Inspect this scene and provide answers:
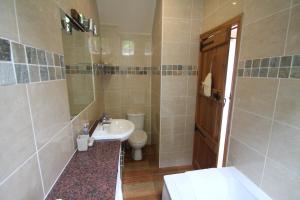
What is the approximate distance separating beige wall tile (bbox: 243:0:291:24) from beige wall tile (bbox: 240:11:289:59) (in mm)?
36

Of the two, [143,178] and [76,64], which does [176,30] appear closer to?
[76,64]

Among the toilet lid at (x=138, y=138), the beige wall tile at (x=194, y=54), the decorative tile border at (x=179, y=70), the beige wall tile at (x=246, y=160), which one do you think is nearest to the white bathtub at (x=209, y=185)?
the beige wall tile at (x=246, y=160)

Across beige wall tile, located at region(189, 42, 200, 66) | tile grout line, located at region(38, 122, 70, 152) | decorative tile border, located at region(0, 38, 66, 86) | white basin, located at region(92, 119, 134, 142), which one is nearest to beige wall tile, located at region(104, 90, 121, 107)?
white basin, located at region(92, 119, 134, 142)

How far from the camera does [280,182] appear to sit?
3.11 feet

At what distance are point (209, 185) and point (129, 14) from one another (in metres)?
2.50

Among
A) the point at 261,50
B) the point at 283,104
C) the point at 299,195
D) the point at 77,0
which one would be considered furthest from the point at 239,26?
the point at 77,0

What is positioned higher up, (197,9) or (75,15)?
(197,9)

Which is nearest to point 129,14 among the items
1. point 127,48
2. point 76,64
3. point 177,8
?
point 127,48

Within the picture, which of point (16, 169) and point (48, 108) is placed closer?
point (16, 169)

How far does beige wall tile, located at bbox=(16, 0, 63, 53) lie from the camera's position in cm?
60

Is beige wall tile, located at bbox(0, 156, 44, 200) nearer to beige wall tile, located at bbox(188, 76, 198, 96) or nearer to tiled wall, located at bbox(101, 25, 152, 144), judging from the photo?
beige wall tile, located at bbox(188, 76, 198, 96)

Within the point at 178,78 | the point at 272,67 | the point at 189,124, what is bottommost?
the point at 189,124

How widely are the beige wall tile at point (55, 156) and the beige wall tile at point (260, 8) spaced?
1.62 meters

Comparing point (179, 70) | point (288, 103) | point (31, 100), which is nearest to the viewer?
point (31, 100)
